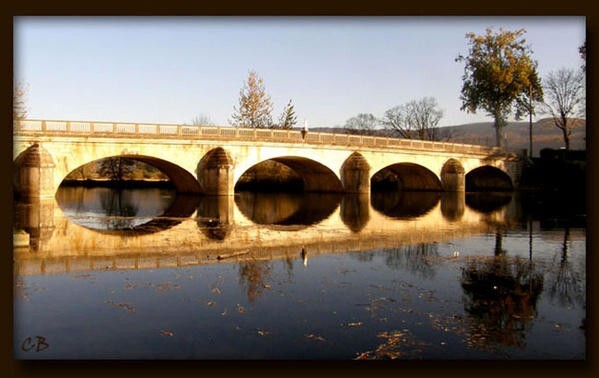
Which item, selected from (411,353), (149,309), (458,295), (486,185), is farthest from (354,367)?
(486,185)

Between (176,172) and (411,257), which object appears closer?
(411,257)

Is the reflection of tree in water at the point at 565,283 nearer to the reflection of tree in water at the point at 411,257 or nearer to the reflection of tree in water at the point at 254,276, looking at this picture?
the reflection of tree in water at the point at 411,257

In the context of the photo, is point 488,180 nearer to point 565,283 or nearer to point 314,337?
point 565,283

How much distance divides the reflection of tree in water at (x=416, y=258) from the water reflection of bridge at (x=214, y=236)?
78cm

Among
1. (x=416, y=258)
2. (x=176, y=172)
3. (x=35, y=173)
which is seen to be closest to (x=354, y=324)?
(x=416, y=258)

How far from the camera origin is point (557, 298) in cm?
881

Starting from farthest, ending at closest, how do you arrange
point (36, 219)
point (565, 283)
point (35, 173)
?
point (35, 173) < point (36, 219) < point (565, 283)

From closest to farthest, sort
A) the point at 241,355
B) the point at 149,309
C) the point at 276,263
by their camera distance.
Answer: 1. the point at 241,355
2. the point at 149,309
3. the point at 276,263

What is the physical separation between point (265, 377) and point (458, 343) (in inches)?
123

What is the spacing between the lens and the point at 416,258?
12719 millimetres

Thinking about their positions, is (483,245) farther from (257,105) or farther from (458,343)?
(257,105)

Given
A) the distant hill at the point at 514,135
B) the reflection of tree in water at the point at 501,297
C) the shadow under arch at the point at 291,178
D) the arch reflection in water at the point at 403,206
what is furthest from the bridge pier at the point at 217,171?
the distant hill at the point at 514,135

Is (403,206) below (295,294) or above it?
above

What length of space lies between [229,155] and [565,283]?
26.1 m
